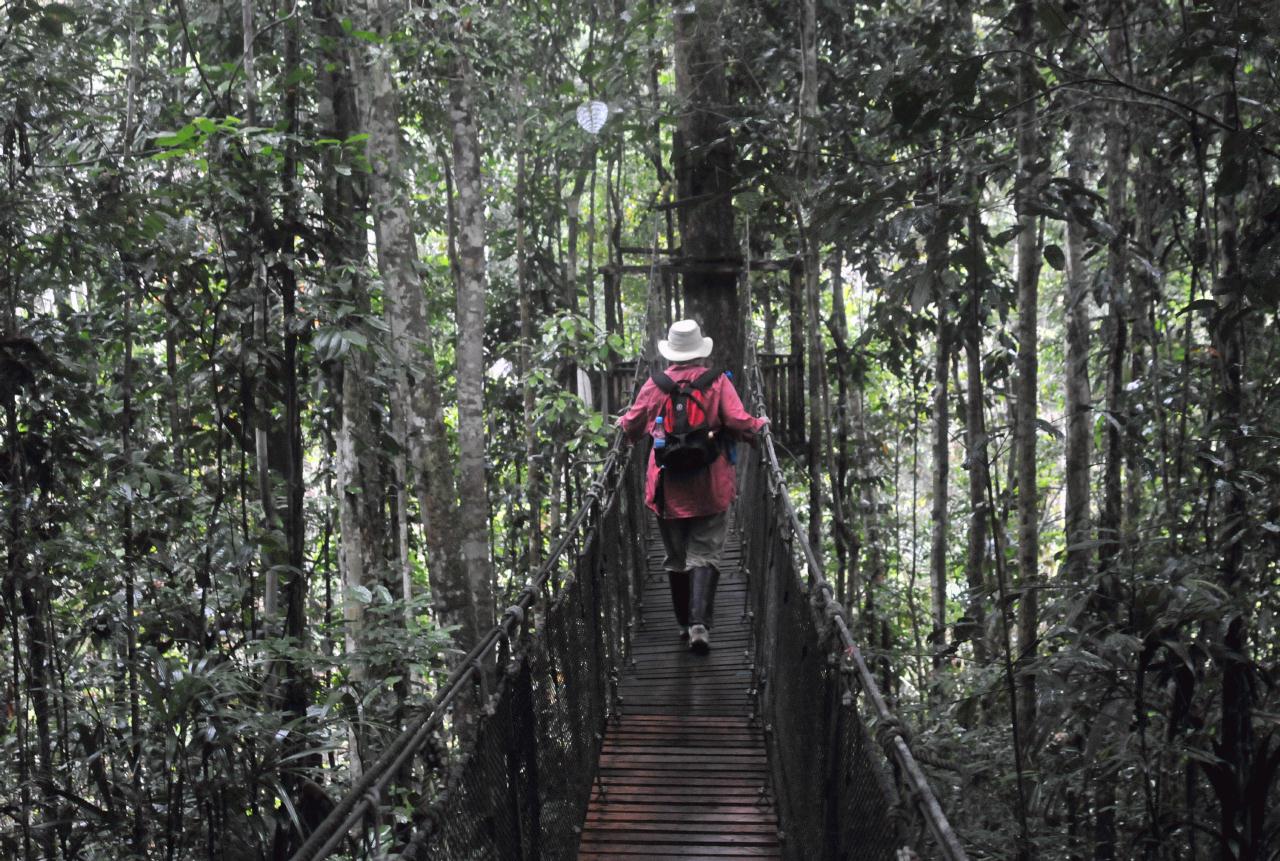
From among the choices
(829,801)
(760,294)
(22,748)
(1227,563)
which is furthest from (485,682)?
(760,294)

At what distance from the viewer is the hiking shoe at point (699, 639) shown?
386 cm

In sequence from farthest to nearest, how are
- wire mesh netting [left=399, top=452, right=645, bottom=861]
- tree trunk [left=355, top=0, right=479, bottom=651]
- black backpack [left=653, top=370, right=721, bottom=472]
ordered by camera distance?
tree trunk [left=355, top=0, right=479, bottom=651], black backpack [left=653, top=370, right=721, bottom=472], wire mesh netting [left=399, top=452, right=645, bottom=861]

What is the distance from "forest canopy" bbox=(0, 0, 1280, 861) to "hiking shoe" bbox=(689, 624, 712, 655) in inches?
33.0

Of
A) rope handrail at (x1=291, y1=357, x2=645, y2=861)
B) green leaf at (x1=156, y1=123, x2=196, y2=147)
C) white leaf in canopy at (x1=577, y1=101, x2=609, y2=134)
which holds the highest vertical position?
white leaf in canopy at (x1=577, y1=101, x2=609, y2=134)

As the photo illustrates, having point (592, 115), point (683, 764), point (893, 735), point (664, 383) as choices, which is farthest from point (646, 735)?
point (592, 115)

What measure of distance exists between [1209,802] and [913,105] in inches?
81.1

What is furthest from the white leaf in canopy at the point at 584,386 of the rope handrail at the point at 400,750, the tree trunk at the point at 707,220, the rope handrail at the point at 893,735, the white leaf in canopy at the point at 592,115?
the rope handrail at the point at 400,750

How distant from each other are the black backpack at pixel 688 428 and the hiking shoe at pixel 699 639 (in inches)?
24.1

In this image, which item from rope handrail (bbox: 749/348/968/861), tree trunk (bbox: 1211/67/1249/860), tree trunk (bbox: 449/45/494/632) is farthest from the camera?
tree trunk (bbox: 449/45/494/632)

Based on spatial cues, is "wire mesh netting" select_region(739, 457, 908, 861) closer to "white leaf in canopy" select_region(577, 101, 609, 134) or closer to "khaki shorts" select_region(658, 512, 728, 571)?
"khaki shorts" select_region(658, 512, 728, 571)

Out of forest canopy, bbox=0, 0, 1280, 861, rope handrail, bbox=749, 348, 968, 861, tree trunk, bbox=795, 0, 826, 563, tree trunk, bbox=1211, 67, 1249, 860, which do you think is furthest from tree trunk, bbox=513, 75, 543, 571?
tree trunk, bbox=1211, 67, 1249, 860

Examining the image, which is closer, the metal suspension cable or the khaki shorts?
the metal suspension cable

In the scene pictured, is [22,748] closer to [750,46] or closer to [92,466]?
[92,466]

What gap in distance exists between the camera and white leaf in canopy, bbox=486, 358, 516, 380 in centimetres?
875
